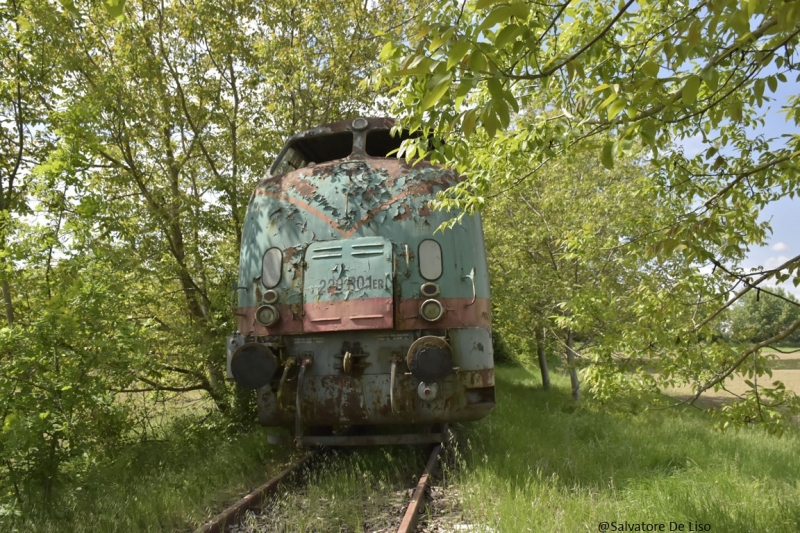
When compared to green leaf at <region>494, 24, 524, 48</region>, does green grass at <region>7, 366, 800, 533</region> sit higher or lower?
lower

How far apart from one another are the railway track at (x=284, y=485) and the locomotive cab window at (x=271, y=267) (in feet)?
5.75

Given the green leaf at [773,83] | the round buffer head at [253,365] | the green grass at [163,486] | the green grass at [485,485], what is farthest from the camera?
the round buffer head at [253,365]

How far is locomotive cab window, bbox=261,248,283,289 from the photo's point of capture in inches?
205

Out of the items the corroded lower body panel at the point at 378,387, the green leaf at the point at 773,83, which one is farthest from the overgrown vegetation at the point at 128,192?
the green leaf at the point at 773,83

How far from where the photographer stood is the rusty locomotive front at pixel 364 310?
15.7ft

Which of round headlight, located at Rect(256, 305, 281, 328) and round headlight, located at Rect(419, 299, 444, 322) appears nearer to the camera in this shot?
round headlight, located at Rect(419, 299, 444, 322)

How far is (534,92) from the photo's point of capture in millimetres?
4160

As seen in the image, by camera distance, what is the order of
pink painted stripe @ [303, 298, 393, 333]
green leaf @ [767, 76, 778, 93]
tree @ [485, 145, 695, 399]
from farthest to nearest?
1. tree @ [485, 145, 695, 399]
2. pink painted stripe @ [303, 298, 393, 333]
3. green leaf @ [767, 76, 778, 93]

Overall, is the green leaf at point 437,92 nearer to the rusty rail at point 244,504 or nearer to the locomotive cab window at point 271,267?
the rusty rail at point 244,504

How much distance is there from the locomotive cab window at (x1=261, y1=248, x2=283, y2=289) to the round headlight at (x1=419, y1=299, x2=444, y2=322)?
1.46m

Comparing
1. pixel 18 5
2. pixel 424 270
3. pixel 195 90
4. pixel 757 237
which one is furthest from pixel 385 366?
pixel 195 90

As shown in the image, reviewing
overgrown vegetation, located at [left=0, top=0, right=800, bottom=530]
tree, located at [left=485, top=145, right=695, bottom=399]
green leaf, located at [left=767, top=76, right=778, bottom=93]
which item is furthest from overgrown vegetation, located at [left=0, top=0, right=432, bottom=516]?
tree, located at [left=485, top=145, right=695, bottom=399]

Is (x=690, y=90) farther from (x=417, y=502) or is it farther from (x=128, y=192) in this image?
(x=128, y=192)

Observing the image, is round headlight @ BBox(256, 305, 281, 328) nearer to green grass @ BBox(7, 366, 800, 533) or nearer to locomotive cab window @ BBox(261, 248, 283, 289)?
locomotive cab window @ BBox(261, 248, 283, 289)
